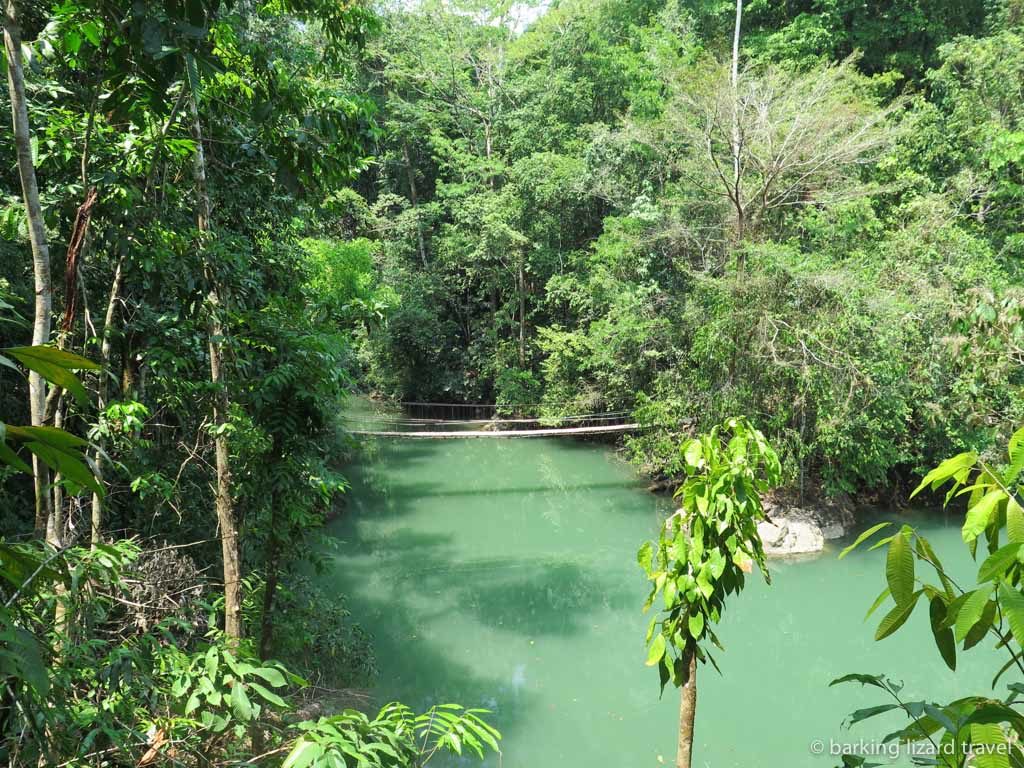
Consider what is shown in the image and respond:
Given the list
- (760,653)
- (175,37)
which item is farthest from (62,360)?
(760,653)

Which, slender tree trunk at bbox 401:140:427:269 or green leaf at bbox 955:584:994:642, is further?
slender tree trunk at bbox 401:140:427:269

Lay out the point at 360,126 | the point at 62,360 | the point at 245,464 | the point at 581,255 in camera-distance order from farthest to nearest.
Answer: the point at 581,255 < the point at 245,464 < the point at 360,126 < the point at 62,360

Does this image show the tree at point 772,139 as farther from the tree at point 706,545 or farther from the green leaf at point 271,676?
the green leaf at point 271,676

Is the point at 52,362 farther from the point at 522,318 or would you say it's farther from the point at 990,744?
the point at 522,318

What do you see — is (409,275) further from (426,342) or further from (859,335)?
(859,335)

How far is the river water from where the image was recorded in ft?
13.0

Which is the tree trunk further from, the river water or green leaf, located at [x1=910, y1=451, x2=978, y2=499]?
green leaf, located at [x1=910, y1=451, x2=978, y2=499]

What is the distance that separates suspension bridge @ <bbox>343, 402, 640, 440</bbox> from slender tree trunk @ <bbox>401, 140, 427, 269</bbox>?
9.63 ft

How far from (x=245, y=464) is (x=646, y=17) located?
11918mm

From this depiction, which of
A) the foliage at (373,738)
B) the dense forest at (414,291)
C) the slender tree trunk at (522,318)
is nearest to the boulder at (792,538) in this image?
the dense forest at (414,291)

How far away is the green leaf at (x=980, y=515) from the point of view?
0.62 m

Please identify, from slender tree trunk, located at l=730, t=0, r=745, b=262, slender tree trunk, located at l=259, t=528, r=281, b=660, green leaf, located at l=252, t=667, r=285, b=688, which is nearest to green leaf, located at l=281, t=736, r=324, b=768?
green leaf, located at l=252, t=667, r=285, b=688

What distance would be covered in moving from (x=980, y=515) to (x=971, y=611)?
15 centimetres

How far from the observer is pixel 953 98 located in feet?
27.0
